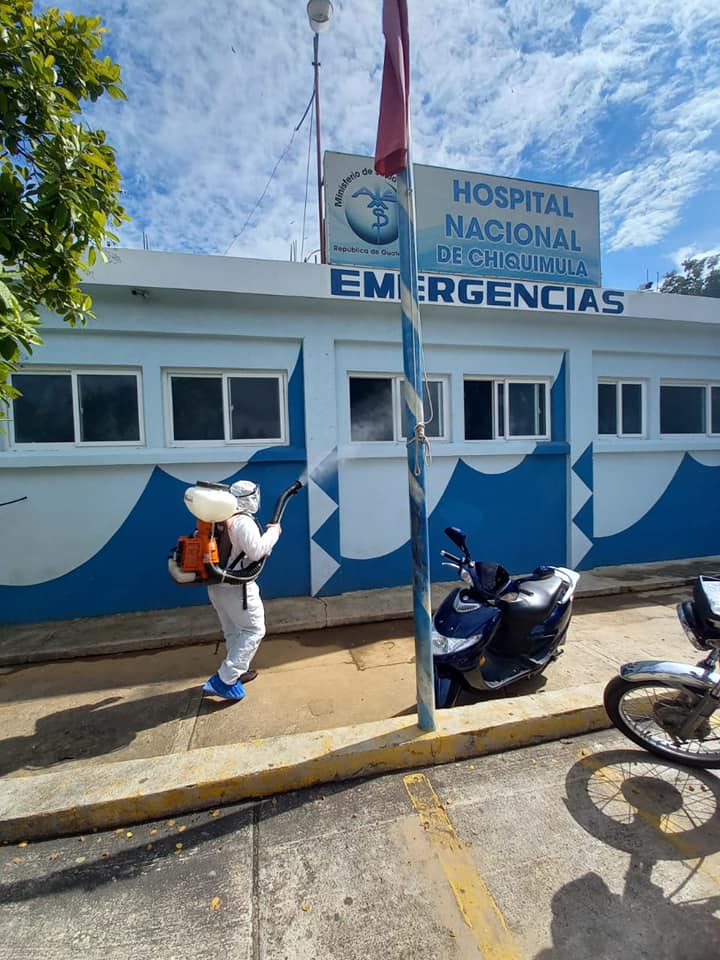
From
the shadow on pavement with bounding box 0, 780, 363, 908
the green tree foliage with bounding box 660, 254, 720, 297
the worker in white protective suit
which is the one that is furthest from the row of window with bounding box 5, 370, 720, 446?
the green tree foliage with bounding box 660, 254, 720, 297

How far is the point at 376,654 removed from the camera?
14.0 feet

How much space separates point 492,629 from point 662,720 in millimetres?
1040

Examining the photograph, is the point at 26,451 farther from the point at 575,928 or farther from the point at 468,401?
the point at 575,928

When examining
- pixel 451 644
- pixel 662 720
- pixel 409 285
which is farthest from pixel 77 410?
pixel 662 720

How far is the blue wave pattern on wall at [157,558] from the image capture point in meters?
5.12

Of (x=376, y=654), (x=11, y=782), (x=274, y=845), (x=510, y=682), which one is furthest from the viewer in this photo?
(x=376, y=654)

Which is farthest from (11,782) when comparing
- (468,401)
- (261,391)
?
(468,401)

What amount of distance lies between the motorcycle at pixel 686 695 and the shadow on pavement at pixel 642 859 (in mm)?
115

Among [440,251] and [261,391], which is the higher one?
[440,251]

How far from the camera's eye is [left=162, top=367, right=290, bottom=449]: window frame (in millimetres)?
5371

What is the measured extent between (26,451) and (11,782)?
3749 mm

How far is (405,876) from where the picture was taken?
6.38 feet

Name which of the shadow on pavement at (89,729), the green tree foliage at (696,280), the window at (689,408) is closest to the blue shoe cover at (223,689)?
the shadow on pavement at (89,729)

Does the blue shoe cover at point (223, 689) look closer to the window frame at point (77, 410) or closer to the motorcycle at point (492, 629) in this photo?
the motorcycle at point (492, 629)
